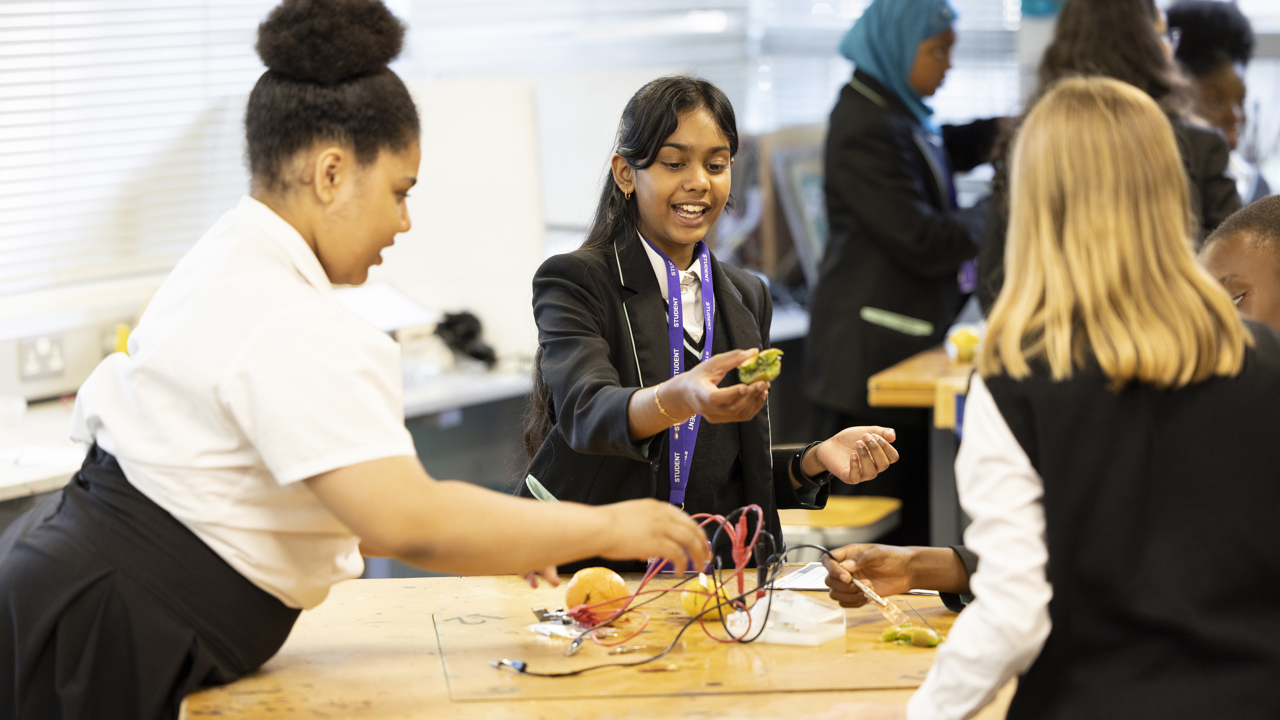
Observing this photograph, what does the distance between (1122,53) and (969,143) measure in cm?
114

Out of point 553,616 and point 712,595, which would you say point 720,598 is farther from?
point 553,616

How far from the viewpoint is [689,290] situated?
2.07m

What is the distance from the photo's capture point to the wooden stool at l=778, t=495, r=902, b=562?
3.38 m

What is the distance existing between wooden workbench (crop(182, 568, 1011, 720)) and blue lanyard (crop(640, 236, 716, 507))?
0.28m

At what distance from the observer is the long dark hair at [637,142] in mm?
1993

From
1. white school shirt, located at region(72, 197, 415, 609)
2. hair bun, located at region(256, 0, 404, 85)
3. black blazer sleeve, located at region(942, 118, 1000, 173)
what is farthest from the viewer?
black blazer sleeve, located at region(942, 118, 1000, 173)

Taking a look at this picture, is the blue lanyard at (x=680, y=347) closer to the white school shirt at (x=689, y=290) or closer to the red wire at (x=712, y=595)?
the white school shirt at (x=689, y=290)

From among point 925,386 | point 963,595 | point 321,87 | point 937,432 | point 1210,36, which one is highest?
point 321,87

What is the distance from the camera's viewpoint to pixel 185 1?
12.6 ft

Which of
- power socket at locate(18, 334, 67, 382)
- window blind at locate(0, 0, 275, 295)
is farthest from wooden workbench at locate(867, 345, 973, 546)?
power socket at locate(18, 334, 67, 382)

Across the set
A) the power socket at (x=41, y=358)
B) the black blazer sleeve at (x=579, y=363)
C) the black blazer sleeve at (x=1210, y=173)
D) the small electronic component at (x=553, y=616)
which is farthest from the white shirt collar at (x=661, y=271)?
the power socket at (x=41, y=358)

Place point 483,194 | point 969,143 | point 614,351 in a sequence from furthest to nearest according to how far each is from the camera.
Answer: point 969,143 < point 483,194 < point 614,351

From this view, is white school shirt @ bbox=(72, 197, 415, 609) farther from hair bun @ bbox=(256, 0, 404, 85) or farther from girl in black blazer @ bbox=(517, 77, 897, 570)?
girl in black blazer @ bbox=(517, 77, 897, 570)

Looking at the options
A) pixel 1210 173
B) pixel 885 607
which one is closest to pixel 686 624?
pixel 885 607
